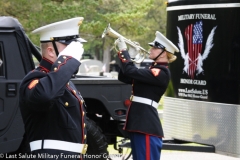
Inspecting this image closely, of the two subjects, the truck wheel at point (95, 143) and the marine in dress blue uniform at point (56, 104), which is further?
the truck wheel at point (95, 143)

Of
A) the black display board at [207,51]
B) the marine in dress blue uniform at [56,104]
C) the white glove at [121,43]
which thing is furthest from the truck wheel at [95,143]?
the marine in dress blue uniform at [56,104]

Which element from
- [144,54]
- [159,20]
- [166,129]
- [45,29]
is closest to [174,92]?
[166,129]

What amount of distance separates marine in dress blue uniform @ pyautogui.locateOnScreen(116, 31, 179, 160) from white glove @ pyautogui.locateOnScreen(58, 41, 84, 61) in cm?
236

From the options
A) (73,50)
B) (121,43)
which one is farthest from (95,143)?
(73,50)

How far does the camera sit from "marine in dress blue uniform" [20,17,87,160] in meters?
3.53

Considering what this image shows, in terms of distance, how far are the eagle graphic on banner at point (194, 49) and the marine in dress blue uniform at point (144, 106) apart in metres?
1.53

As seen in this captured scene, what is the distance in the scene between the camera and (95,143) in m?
6.77

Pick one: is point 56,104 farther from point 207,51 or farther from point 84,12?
point 84,12

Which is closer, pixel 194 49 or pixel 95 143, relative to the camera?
pixel 95 143

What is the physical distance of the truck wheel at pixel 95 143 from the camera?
6.72m

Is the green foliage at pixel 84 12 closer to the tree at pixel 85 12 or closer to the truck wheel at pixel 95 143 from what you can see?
the tree at pixel 85 12

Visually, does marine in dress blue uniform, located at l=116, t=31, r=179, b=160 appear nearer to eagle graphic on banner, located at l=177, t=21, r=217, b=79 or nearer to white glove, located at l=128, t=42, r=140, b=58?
white glove, located at l=128, t=42, r=140, b=58

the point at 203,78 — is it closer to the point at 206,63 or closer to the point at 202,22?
the point at 206,63

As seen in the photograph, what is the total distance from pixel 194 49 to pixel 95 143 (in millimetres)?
1959
